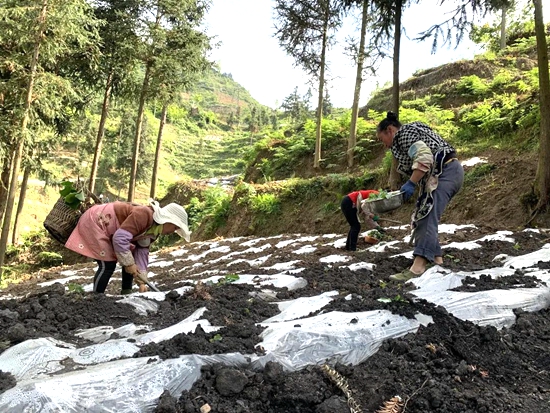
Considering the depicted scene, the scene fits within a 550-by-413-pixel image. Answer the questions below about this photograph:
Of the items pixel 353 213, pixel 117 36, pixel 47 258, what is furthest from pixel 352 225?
pixel 47 258

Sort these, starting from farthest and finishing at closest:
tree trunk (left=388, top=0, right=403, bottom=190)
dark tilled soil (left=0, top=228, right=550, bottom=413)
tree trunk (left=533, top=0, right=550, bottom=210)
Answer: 1. tree trunk (left=388, top=0, right=403, bottom=190)
2. tree trunk (left=533, top=0, right=550, bottom=210)
3. dark tilled soil (left=0, top=228, right=550, bottom=413)

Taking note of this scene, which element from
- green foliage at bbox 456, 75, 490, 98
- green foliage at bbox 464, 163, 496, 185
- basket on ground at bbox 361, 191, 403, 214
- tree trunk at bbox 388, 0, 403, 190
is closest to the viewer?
basket on ground at bbox 361, 191, 403, 214

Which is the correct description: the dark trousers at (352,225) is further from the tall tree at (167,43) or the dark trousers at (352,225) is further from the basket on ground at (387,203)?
the tall tree at (167,43)

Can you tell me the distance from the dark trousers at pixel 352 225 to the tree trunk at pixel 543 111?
7.95 feet

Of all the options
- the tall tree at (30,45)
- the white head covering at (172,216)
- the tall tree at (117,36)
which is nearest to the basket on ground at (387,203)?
→ the white head covering at (172,216)

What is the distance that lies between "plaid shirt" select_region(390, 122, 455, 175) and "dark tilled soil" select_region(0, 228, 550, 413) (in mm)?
1164

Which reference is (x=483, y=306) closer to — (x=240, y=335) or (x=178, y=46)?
(x=240, y=335)

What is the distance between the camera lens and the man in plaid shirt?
3514mm

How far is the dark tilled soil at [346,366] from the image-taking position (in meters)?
1.65

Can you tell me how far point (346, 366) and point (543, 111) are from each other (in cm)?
521

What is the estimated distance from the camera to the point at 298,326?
2100mm

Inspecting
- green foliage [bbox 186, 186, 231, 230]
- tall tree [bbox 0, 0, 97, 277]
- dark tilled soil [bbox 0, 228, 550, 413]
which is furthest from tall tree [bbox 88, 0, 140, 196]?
dark tilled soil [bbox 0, 228, 550, 413]

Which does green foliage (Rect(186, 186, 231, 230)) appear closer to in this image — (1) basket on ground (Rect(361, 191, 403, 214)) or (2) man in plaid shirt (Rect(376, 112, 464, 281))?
(1) basket on ground (Rect(361, 191, 403, 214))

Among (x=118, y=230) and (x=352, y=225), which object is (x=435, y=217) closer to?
(x=352, y=225)
